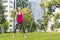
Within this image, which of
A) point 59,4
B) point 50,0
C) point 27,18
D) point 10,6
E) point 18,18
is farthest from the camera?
point 10,6

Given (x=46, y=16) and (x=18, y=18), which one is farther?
(x=46, y=16)

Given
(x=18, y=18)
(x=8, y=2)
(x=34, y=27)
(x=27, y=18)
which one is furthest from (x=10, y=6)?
(x=18, y=18)

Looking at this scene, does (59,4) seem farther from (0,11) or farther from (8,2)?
(8,2)

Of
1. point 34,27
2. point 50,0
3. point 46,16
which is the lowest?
point 34,27

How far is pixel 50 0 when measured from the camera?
181 feet

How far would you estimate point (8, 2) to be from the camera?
14250 centimetres

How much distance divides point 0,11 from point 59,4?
59.0 ft

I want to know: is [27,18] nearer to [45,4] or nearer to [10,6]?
[45,4]

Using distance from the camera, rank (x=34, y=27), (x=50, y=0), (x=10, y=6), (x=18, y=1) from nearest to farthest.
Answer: (x=50, y=0) < (x=18, y=1) < (x=34, y=27) < (x=10, y=6)

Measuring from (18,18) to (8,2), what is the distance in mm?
127156

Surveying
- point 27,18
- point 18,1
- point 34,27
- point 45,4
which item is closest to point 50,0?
point 45,4

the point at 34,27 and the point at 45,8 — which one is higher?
the point at 45,8

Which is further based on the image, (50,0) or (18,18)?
(50,0)

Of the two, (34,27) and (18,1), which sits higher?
(18,1)
